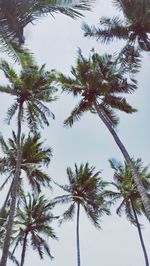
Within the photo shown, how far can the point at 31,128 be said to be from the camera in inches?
942

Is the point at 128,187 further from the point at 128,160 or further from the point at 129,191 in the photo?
the point at 128,160

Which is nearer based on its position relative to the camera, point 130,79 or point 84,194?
point 130,79

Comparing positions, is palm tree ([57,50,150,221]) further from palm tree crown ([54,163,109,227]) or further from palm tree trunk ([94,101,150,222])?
palm tree crown ([54,163,109,227])

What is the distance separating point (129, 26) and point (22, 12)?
11.4m

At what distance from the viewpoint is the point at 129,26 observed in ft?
59.2

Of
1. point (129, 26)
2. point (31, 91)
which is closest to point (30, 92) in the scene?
point (31, 91)

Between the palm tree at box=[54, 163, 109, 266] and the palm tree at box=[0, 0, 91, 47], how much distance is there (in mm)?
21250

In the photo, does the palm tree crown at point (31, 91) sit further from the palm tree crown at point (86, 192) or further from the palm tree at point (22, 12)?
the palm tree at point (22, 12)

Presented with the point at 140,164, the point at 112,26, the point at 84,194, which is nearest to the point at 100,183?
the point at 84,194

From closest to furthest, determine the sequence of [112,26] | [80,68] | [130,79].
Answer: [112,26], [130,79], [80,68]

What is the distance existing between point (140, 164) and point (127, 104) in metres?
8.44

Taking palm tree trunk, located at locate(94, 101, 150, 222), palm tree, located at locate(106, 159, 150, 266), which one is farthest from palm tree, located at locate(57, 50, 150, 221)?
palm tree, located at locate(106, 159, 150, 266)

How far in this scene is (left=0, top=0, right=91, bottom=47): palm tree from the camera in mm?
7484

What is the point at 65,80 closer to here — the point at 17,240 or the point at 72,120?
the point at 72,120
